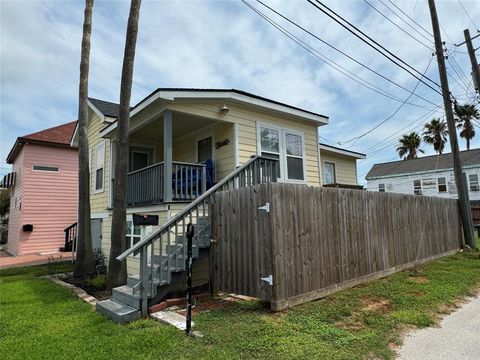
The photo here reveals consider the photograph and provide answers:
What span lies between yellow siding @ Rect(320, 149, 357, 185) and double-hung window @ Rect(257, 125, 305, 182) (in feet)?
16.4

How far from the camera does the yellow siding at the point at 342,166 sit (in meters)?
15.0

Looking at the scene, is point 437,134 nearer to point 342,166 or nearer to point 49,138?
point 342,166

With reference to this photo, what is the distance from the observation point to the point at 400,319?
4445mm

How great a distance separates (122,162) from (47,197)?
11.9m

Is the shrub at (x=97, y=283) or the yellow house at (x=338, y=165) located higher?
the yellow house at (x=338, y=165)

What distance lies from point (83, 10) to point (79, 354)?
9237 millimetres

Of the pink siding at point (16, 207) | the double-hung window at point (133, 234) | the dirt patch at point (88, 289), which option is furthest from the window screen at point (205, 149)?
the pink siding at point (16, 207)

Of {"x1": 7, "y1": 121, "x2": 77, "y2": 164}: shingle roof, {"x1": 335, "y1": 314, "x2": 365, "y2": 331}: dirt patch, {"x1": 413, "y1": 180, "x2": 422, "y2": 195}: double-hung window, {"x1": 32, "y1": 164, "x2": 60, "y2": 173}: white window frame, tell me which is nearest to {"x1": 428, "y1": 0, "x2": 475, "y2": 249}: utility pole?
{"x1": 335, "y1": 314, "x2": 365, "y2": 331}: dirt patch

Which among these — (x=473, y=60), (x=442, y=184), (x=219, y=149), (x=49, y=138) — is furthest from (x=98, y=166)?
(x=442, y=184)

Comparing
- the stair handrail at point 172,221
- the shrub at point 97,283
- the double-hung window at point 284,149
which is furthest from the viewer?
the double-hung window at point 284,149

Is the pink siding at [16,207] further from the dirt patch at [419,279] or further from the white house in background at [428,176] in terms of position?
the white house in background at [428,176]

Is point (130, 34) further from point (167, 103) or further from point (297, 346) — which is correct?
point (297, 346)

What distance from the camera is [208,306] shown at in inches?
215

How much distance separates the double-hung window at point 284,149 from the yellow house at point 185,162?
0.03 metres
